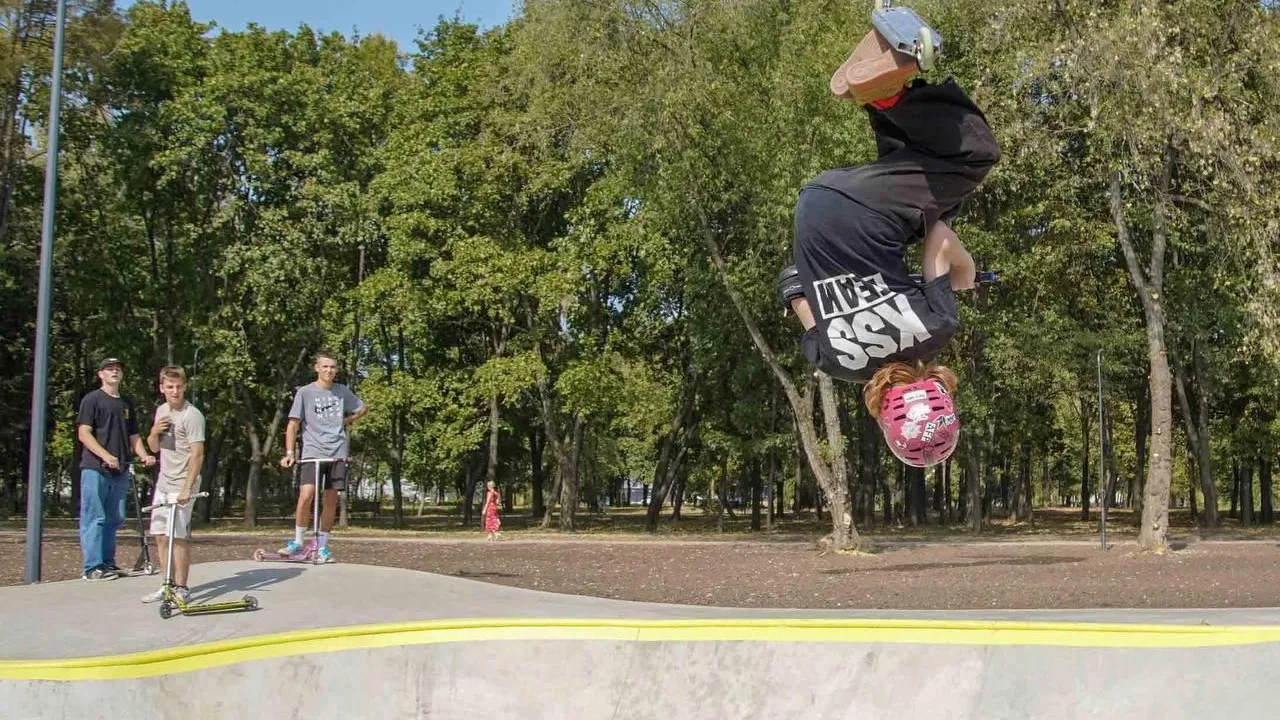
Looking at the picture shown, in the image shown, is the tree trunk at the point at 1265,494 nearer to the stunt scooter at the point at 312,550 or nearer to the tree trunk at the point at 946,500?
the tree trunk at the point at 946,500

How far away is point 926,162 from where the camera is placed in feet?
16.5

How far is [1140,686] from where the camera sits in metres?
5.79

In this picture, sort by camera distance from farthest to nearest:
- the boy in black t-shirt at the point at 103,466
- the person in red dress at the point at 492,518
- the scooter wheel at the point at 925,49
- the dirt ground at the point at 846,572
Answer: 1. the person in red dress at the point at 492,518
2. the dirt ground at the point at 846,572
3. the boy in black t-shirt at the point at 103,466
4. the scooter wheel at the point at 925,49

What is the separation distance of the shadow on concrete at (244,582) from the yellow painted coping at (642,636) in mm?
2525

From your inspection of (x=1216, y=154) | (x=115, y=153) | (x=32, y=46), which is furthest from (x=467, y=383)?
(x=1216, y=154)

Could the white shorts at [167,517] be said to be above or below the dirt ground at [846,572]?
above

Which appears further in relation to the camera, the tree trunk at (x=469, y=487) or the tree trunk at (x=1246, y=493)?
the tree trunk at (x=469, y=487)

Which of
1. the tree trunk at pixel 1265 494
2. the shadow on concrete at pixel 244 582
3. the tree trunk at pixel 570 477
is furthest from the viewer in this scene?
the tree trunk at pixel 1265 494

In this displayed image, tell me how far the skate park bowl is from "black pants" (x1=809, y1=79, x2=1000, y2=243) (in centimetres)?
254

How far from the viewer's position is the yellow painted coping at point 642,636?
603 centimetres

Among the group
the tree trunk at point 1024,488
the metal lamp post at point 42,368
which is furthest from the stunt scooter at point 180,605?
the tree trunk at point 1024,488

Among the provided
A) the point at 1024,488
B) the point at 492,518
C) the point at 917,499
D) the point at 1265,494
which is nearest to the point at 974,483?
the point at 917,499

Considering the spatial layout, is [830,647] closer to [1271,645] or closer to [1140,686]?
[1140,686]

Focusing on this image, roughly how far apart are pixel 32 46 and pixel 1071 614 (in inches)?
1073
